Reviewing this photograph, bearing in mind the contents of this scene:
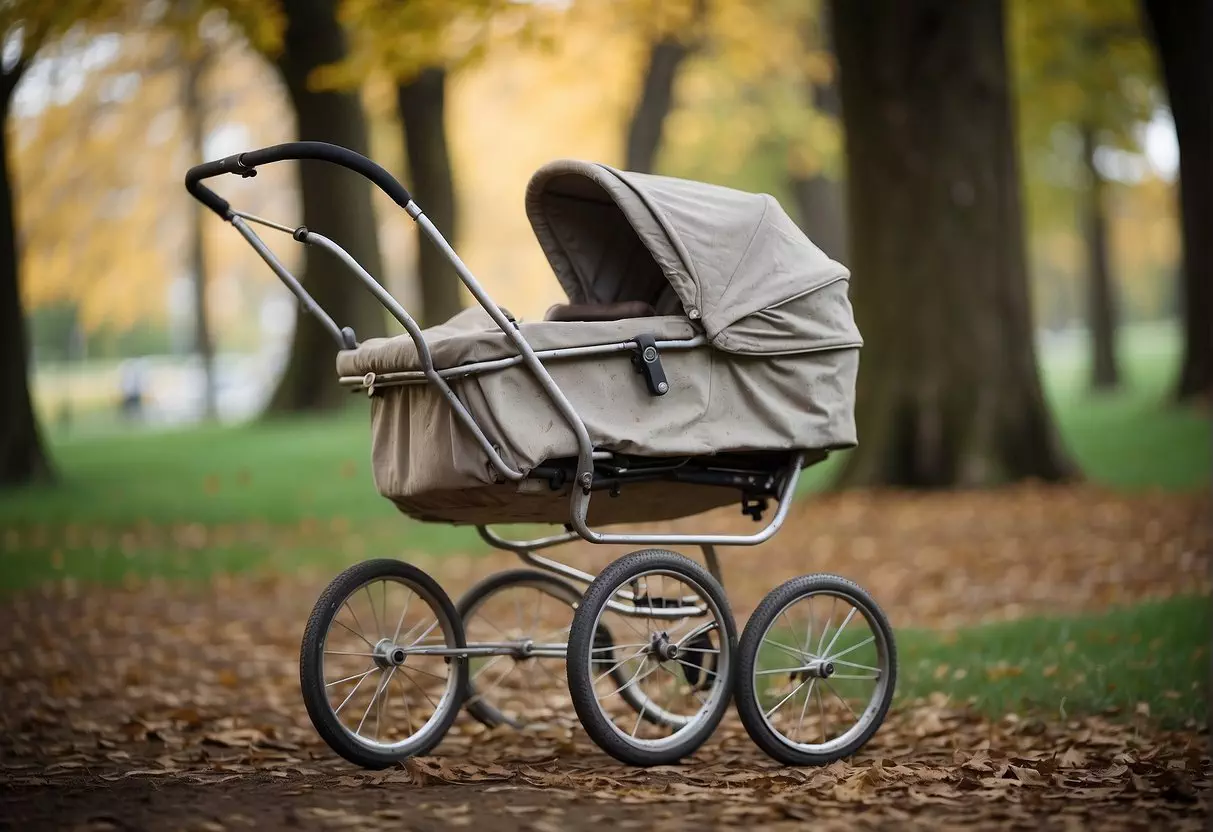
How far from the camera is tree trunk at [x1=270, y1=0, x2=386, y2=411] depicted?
18.0 m

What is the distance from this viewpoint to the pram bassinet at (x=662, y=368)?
4465mm

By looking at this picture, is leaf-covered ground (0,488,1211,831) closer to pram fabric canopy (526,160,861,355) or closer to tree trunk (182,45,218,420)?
pram fabric canopy (526,160,861,355)

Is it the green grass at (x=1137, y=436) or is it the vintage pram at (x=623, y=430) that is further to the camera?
the green grass at (x=1137, y=436)

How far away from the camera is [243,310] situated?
50938 mm

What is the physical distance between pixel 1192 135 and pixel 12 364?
508 inches

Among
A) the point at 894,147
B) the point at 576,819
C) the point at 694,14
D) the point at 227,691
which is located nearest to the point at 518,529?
the point at 894,147

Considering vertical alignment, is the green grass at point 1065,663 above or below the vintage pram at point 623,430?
below

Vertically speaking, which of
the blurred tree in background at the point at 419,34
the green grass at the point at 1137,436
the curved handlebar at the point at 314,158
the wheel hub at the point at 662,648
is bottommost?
the wheel hub at the point at 662,648

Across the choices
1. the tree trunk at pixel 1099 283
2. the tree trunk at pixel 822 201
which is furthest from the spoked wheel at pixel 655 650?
the tree trunk at pixel 822 201

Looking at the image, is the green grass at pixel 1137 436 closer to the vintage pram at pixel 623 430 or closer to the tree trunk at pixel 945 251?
the tree trunk at pixel 945 251

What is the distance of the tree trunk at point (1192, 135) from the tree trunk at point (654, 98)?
277 inches

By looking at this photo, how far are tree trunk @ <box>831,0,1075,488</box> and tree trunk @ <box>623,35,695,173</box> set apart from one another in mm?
9240

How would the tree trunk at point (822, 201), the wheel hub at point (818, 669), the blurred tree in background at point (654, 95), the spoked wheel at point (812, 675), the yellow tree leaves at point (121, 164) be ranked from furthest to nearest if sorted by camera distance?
the tree trunk at point (822, 201) → the yellow tree leaves at point (121, 164) → the blurred tree in background at point (654, 95) → the wheel hub at point (818, 669) → the spoked wheel at point (812, 675)

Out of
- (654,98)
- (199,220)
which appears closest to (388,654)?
(654,98)
